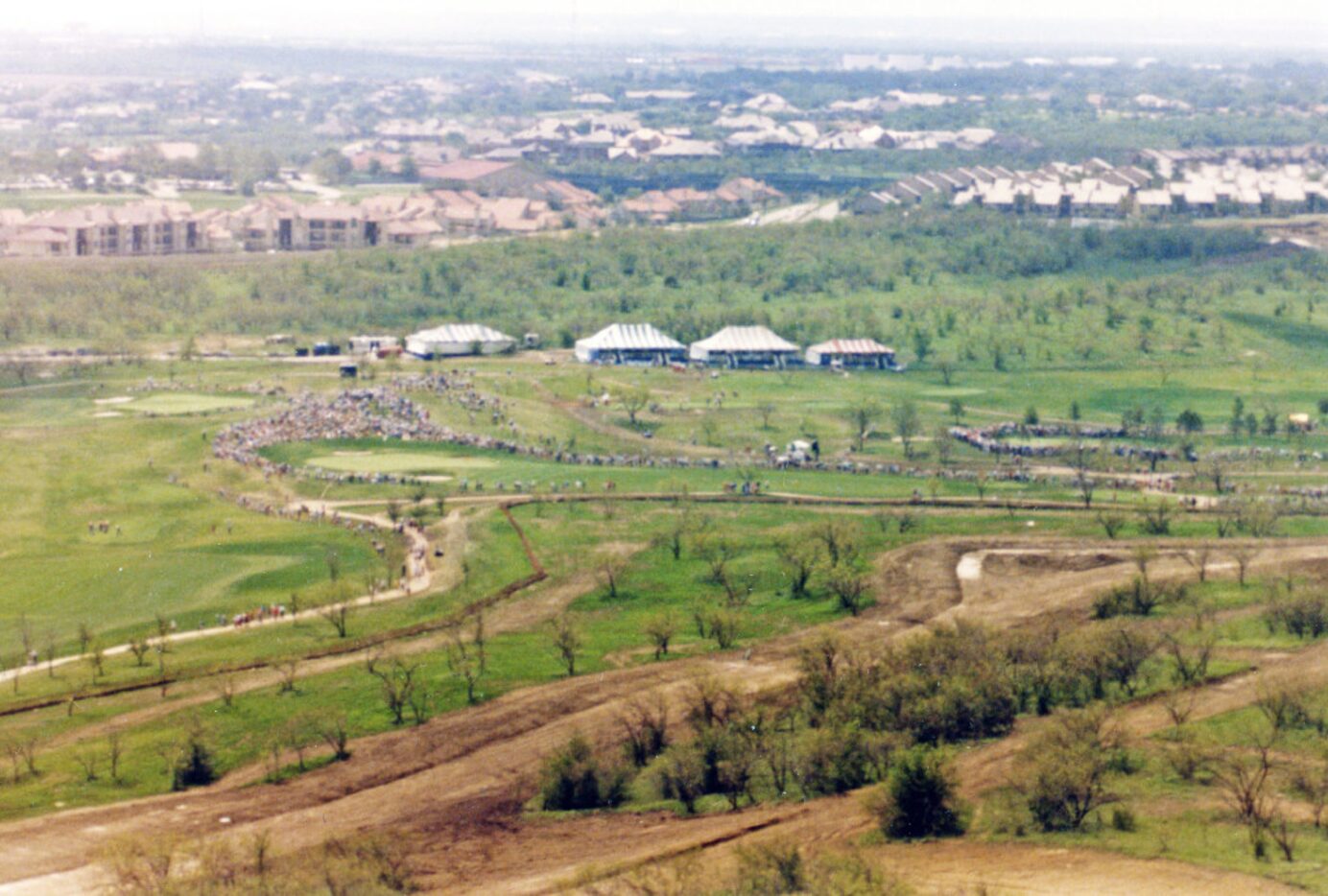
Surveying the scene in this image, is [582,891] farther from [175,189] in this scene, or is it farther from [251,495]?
[175,189]

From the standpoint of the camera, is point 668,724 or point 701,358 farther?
point 701,358

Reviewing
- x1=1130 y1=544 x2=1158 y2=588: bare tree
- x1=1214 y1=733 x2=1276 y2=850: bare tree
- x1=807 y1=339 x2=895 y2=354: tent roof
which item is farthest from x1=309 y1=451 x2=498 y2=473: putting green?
x1=1214 y1=733 x2=1276 y2=850: bare tree

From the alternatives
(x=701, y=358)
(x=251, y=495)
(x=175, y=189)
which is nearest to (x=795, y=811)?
(x=251, y=495)

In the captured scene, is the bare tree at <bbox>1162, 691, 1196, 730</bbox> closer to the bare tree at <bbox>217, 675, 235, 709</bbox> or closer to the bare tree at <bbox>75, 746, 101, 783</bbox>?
the bare tree at <bbox>217, 675, 235, 709</bbox>

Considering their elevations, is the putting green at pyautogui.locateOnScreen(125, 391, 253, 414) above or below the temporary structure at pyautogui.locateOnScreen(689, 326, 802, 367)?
below

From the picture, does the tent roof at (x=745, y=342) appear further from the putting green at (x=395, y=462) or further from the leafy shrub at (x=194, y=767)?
the leafy shrub at (x=194, y=767)

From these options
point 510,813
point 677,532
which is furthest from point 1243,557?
point 510,813

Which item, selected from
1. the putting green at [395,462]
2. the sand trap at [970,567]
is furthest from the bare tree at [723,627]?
the putting green at [395,462]
